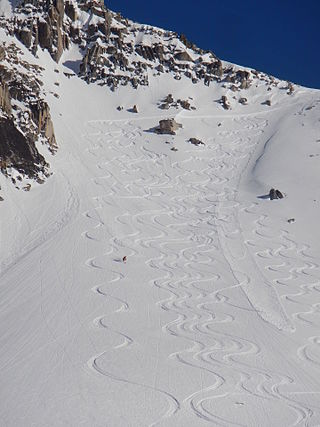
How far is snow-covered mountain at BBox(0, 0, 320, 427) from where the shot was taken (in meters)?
9.34

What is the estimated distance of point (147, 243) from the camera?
71.5 feet

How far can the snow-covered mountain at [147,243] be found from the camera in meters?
9.34

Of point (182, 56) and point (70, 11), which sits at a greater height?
point (182, 56)

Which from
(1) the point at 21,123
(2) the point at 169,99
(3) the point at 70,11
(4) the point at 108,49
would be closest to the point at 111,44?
(4) the point at 108,49

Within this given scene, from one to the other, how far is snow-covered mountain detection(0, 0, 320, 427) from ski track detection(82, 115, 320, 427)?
8 cm

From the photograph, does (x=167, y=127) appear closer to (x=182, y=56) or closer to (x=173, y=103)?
(x=173, y=103)

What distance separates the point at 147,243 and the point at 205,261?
3328 mm

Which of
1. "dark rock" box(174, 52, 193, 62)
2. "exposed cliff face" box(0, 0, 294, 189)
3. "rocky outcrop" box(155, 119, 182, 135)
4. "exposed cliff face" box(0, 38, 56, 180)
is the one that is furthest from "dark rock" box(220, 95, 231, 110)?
"exposed cliff face" box(0, 38, 56, 180)

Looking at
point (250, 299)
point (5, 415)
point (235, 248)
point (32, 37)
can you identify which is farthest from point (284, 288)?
point (32, 37)

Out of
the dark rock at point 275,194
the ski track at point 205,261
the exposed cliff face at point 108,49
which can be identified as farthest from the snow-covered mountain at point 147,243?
the dark rock at point 275,194

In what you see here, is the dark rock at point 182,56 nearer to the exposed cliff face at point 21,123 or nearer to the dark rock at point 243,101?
the dark rock at point 243,101

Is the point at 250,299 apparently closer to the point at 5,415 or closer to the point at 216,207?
the point at 5,415

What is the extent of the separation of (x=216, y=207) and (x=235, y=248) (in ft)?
23.7

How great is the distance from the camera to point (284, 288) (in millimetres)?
17000
